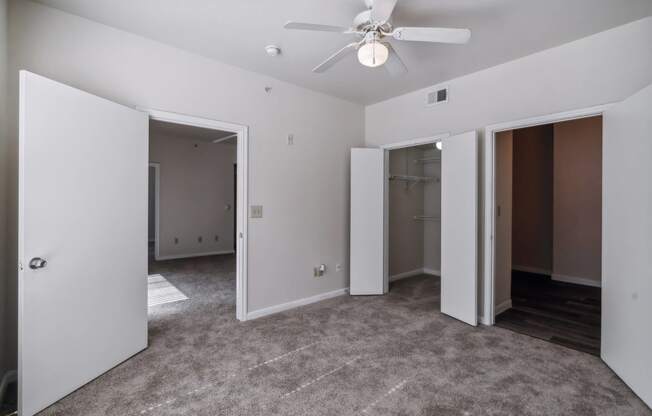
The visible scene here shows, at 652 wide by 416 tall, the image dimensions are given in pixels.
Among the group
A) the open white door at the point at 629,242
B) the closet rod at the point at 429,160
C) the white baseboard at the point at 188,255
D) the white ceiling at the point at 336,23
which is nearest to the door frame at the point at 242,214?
the white ceiling at the point at 336,23

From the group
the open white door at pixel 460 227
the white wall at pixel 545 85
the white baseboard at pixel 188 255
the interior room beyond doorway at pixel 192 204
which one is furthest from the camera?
the white baseboard at pixel 188 255

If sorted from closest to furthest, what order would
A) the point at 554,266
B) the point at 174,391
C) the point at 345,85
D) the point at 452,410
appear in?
the point at 452,410
the point at 174,391
the point at 345,85
the point at 554,266

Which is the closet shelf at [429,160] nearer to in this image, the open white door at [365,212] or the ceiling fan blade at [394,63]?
the open white door at [365,212]

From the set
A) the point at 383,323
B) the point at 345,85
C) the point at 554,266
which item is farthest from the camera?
the point at 554,266

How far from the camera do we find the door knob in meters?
1.83

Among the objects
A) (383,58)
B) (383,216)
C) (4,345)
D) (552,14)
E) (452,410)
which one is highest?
(552,14)

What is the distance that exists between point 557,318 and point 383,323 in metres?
1.88

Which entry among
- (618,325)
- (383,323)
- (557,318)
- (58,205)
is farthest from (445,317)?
(58,205)

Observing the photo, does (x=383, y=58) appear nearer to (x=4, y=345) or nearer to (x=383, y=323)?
(x=383, y=323)

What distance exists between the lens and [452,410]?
6.22 ft

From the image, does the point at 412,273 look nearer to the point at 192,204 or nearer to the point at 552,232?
the point at 552,232

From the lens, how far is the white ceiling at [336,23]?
7.08 feet

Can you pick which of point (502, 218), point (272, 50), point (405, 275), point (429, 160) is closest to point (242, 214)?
point (272, 50)

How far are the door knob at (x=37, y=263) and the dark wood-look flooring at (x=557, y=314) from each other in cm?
381
